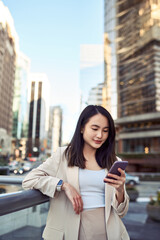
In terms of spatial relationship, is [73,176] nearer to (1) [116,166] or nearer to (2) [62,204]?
(2) [62,204]

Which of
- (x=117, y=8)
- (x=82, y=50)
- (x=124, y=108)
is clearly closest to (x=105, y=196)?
(x=124, y=108)

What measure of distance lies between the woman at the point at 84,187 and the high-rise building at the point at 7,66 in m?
43.3

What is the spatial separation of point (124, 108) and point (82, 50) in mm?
26616

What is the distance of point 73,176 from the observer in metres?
1.57

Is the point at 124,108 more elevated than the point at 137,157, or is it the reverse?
the point at 124,108

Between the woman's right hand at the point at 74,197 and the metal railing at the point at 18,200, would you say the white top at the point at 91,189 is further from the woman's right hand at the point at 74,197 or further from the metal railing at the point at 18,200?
the metal railing at the point at 18,200

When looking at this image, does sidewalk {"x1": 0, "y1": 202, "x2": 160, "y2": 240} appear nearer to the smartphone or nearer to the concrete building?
the smartphone

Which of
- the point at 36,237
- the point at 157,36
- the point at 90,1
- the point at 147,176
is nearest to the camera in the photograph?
the point at 36,237

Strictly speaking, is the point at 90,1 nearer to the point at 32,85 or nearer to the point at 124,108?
the point at 32,85

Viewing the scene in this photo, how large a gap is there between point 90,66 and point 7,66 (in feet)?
71.5

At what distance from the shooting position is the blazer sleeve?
145 cm

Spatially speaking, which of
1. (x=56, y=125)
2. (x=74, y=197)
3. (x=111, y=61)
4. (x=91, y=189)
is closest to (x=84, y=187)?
(x=91, y=189)

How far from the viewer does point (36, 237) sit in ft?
6.22

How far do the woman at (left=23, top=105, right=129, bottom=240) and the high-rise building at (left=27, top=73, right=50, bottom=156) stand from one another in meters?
24.6
